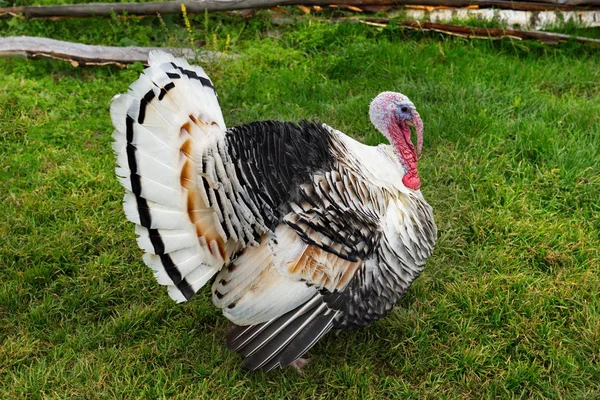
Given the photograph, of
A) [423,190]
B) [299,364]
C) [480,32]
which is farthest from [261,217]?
[480,32]

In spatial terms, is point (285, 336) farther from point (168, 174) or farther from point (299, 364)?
point (168, 174)

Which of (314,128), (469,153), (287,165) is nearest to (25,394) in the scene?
(287,165)

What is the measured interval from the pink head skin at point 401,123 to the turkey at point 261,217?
0.16 metres

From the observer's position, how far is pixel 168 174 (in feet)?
9.34

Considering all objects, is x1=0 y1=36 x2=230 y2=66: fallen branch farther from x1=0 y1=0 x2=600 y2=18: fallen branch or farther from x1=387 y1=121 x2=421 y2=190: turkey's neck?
x1=387 y1=121 x2=421 y2=190: turkey's neck

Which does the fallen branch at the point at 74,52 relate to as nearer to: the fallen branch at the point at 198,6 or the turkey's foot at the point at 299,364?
the fallen branch at the point at 198,6

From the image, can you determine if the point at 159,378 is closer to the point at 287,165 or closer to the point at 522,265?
the point at 287,165

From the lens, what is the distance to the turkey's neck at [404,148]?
349 centimetres

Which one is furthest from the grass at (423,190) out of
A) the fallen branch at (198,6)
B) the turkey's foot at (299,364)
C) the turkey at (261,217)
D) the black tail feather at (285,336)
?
the turkey at (261,217)

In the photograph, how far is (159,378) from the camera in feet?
10.7

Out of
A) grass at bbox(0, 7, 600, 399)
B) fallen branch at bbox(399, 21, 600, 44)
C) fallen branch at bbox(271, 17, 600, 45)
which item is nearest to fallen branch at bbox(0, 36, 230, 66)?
grass at bbox(0, 7, 600, 399)

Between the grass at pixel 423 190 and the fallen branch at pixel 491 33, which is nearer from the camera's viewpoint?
the grass at pixel 423 190

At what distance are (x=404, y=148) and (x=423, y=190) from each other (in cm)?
113

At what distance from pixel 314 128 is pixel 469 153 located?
191 cm
